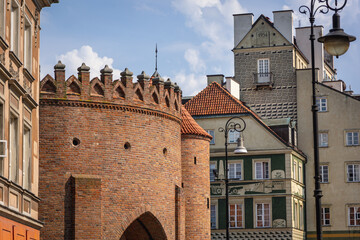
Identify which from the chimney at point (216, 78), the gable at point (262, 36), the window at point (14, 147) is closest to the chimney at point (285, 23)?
the gable at point (262, 36)

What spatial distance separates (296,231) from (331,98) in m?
11.0

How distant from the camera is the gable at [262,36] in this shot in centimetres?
6438

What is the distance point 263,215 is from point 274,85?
37.8 feet

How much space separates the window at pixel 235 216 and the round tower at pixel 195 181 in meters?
14.7

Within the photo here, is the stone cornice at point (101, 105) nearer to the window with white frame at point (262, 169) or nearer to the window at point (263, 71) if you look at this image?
the window with white frame at point (262, 169)

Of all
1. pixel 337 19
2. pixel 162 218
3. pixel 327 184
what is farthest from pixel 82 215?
pixel 327 184

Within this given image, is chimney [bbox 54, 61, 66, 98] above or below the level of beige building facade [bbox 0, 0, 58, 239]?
above

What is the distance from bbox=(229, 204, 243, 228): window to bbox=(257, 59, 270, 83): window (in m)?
11.2

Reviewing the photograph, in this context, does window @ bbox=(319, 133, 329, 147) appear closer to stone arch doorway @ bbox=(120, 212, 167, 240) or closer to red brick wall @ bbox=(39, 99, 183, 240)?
stone arch doorway @ bbox=(120, 212, 167, 240)

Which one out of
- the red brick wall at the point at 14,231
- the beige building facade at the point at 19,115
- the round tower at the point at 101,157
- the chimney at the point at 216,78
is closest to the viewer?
the red brick wall at the point at 14,231

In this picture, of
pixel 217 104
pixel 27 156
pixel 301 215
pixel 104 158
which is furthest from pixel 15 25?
pixel 301 215

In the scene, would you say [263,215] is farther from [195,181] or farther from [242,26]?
[242,26]

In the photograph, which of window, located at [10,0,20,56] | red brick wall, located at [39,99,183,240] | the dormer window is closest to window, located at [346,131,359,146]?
the dormer window

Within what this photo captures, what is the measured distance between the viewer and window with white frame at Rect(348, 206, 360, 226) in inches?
2420
